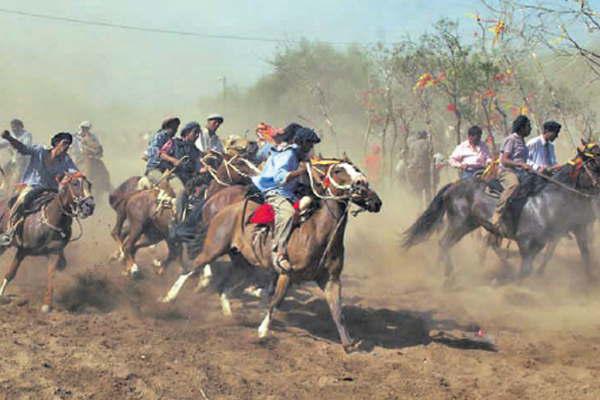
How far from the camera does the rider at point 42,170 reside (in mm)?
10828

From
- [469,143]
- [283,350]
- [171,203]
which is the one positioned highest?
[469,143]

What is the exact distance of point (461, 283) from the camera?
521 inches

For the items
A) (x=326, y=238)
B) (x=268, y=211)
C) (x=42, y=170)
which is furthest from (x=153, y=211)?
(x=326, y=238)

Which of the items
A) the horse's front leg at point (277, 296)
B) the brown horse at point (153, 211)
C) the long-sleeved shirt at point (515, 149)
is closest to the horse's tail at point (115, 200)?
the brown horse at point (153, 211)

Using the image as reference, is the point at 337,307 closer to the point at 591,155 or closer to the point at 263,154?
the point at 591,155

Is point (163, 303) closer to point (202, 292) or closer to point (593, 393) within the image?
point (202, 292)

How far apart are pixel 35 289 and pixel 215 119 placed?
482 cm

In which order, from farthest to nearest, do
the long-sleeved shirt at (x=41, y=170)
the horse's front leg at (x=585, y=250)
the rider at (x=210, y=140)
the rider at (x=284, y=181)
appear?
1. the rider at (x=210, y=140)
2. the horse's front leg at (x=585, y=250)
3. the long-sleeved shirt at (x=41, y=170)
4. the rider at (x=284, y=181)

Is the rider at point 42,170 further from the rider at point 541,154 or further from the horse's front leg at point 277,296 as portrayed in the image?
the rider at point 541,154

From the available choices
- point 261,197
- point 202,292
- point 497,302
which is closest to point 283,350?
point 261,197

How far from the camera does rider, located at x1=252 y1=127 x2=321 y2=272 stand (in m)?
8.76

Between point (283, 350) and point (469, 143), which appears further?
point (469, 143)

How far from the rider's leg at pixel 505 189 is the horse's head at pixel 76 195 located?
639cm

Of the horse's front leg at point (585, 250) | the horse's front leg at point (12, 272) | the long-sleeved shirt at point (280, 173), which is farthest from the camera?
the horse's front leg at point (585, 250)
